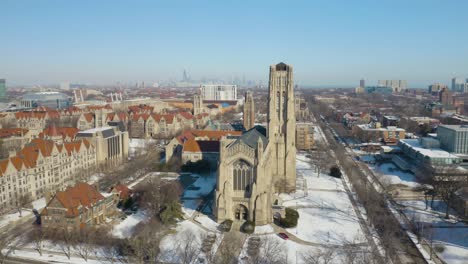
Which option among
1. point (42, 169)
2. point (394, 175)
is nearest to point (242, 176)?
point (42, 169)

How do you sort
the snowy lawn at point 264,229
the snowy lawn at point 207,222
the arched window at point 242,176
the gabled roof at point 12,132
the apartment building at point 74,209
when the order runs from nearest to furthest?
the apartment building at point 74,209 < the snowy lawn at point 264,229 < the snowy lawn at point 207,222 < the arched window at point 242,176 < the gabled roof at point 12,132

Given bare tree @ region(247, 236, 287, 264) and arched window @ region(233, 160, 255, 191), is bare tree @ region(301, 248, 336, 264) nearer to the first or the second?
bare tree @ region(247, 236, 287, 264)

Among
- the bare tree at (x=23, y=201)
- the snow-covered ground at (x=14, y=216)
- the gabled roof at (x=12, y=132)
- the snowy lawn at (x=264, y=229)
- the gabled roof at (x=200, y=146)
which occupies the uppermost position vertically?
the gabled roof at (x=12, y=132)

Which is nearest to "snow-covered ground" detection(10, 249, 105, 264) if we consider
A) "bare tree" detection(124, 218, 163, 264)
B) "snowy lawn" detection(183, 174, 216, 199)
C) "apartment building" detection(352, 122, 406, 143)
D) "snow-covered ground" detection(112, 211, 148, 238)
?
"bare tree" detection(124, 218, 163, 264)

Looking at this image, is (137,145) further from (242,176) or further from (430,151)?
(430,151)

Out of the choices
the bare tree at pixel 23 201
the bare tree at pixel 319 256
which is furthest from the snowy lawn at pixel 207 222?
the bare tree at pixel 23 201

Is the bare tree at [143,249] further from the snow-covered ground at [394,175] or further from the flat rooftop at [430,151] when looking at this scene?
the flat rooftop at [430,151]

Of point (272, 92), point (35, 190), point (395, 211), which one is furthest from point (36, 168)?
point (395, 211)
